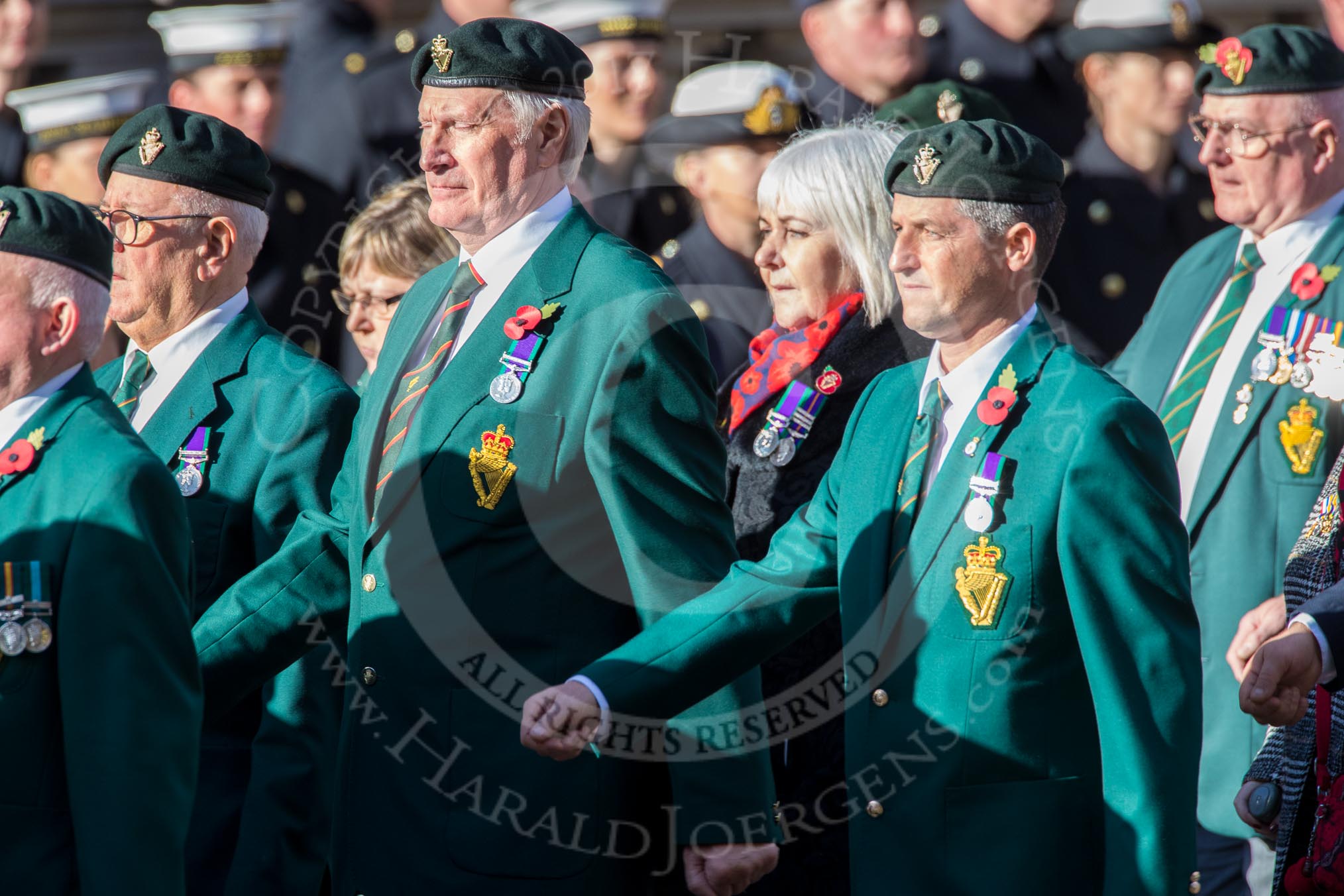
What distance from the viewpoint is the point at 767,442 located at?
4352 millimetres

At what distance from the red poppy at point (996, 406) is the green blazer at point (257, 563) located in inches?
54.9

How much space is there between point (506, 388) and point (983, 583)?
94 centimetres

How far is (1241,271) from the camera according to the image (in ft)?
16.3

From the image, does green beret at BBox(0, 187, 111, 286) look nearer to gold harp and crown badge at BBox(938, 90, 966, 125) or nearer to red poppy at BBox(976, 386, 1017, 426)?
red poppy at BBox(976, 386, 1017, 426)

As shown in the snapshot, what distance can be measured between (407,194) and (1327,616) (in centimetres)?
275

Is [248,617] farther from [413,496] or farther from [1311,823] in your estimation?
[1311,823]

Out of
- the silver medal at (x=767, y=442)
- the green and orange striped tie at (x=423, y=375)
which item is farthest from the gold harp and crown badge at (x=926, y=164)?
the silver medal at (x=767, y=442)

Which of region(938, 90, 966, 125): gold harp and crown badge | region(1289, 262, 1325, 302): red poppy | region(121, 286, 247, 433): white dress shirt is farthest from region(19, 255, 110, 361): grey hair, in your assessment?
region(1289, 262, 1325, 302): red poppy

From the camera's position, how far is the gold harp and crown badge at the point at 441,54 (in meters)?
3.69

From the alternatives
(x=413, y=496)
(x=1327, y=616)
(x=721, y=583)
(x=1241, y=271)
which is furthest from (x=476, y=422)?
(x=1241, y=271)

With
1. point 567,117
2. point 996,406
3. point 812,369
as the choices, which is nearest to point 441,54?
point 567,117

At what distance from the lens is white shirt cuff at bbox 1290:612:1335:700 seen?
3277 mm

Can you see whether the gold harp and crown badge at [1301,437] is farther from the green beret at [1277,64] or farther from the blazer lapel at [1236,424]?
the green beret at [1277,64]

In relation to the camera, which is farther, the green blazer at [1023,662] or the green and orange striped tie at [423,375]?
the green and orange striped tie at [423,375]
